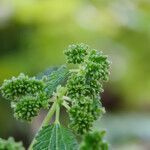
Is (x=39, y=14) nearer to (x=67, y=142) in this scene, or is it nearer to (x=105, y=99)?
(x=105, y=99)

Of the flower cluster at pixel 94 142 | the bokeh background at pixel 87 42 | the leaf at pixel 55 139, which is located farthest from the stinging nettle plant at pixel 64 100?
the bokeh background at pixel 87 42

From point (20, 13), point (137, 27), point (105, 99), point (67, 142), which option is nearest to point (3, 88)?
point (67, 142)

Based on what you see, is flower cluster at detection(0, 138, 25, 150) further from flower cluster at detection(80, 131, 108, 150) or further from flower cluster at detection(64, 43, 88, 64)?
flower cluster at detection(64, 43, 88, 64)

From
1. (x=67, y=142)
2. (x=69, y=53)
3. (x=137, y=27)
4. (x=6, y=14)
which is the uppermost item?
(x=137, y=27)

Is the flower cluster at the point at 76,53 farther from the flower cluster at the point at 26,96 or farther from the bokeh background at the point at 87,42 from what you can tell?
the bokeh background at the point at 87,42

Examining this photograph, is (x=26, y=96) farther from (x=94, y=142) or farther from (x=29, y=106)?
(x=94, y=142)

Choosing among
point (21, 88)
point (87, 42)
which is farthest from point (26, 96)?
point (87, 42)
